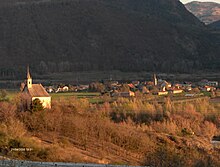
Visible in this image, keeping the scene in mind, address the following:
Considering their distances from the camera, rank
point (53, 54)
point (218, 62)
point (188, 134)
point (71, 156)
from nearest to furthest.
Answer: point (71, 156)
point (188, 134)
point (53, 54)
point (218, 62)

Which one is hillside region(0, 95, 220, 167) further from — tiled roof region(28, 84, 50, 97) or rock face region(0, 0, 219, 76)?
rock face region(0, 0, 219, 76)

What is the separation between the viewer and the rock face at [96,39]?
264 feet

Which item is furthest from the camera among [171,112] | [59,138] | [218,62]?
[218,62]

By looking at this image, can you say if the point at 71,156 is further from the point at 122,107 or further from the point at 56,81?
the point at 56,81

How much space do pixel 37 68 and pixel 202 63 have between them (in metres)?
29.8

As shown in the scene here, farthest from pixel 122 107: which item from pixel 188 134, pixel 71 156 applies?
pixel 71 156

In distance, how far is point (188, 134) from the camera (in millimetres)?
32406

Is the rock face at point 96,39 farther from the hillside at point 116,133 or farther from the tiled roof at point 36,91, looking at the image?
the tiled roof at point 36,91

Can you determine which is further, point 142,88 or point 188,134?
point 142,88

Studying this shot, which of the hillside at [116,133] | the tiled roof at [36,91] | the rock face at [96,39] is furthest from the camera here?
the rock face at [96,39]

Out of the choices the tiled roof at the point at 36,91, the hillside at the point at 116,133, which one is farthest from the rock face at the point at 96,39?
the tiled roof at the point at 36,91

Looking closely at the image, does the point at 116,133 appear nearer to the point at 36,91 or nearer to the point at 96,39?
the point at 36,91

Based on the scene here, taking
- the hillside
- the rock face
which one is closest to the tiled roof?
the hillside

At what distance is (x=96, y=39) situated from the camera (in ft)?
301
